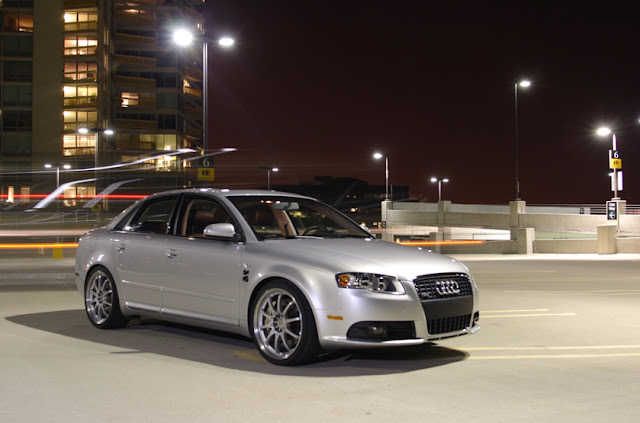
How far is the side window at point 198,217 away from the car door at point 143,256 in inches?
7.2

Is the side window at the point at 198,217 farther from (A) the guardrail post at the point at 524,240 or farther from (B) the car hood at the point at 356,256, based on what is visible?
(A) the guardrail post at the point at 524,240

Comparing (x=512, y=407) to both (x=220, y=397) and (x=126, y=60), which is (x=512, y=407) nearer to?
(x=220, y=397)

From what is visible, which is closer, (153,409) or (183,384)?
(153,409)

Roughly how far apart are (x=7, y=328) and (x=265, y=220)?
11.8ft

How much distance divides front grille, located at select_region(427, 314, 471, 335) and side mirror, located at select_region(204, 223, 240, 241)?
2.08m

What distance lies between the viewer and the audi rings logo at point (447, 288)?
6613 mm

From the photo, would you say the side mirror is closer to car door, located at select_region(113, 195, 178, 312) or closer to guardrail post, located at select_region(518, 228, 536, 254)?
car door, located at select_region(113, 195, 178, 312)

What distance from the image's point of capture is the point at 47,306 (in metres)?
10.9

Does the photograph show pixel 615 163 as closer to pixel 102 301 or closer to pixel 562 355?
pixel 562 355

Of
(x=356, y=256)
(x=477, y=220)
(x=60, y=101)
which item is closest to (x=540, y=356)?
(x=356, y=256)

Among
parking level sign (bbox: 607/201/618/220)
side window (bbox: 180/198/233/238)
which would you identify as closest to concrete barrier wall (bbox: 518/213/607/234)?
parking level sign (bbox: 607/201/618/220)

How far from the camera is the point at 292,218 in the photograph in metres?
8.43

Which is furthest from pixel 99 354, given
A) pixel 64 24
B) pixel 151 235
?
pixel 64 24

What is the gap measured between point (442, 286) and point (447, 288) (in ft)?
0.25
